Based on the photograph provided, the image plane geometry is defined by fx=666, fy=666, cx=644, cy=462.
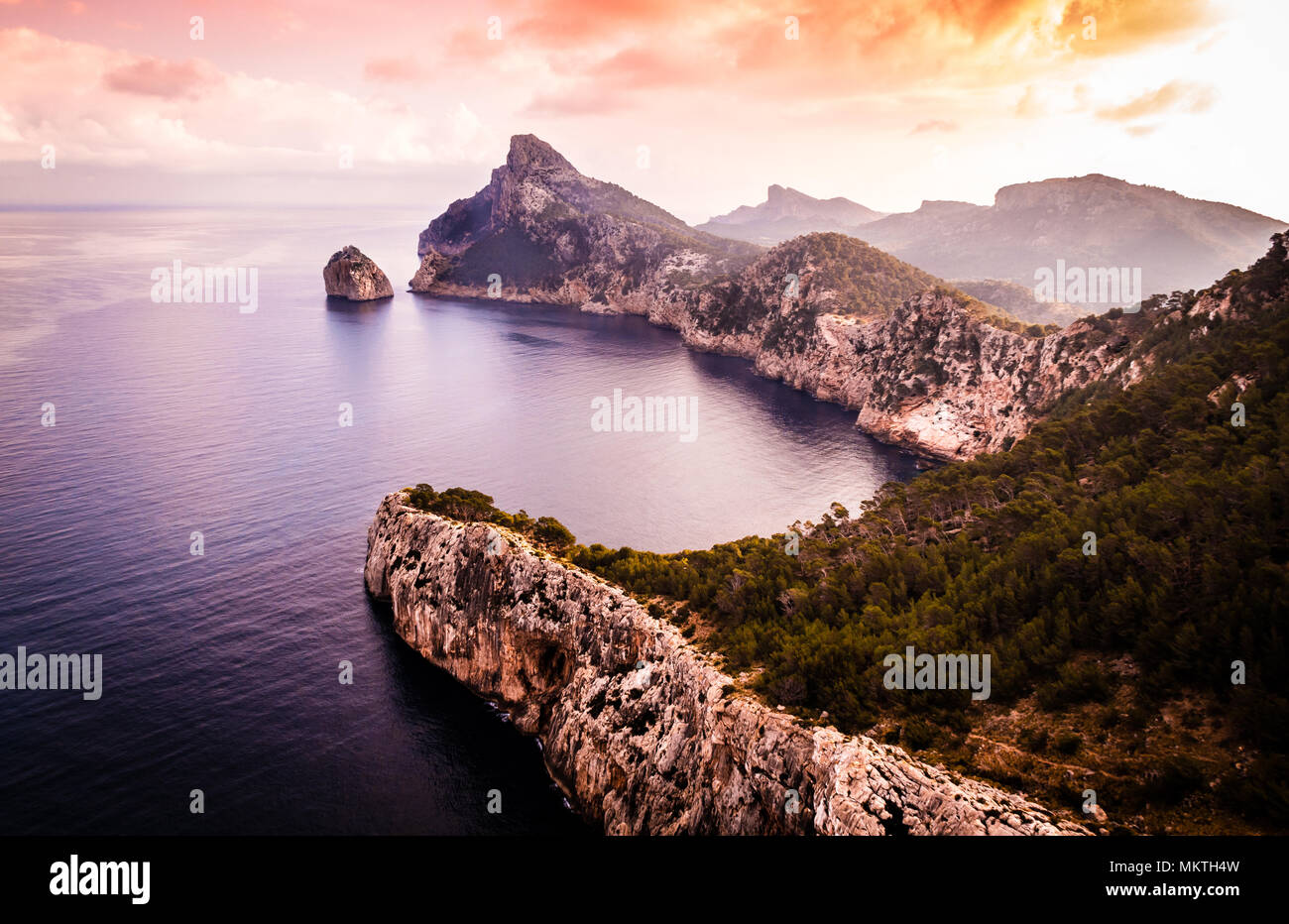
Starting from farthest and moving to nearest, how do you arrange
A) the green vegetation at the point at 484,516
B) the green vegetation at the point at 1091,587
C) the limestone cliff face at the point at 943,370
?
the limestone cliff face at the point at 943,370, the green vegetation at the point at 484,516, the green vegetation at the point at 1091,587

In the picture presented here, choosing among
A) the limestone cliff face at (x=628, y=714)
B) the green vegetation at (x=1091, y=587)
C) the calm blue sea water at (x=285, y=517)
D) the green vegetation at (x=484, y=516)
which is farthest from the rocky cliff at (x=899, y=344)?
the limestone cliff face at (x=628, y=714)

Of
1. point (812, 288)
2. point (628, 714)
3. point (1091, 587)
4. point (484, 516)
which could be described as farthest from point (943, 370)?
point (628, 714)

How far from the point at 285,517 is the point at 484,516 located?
24889mm

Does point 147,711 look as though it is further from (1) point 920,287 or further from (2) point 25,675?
(1) point 920,287

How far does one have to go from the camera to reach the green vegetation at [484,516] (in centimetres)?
5222

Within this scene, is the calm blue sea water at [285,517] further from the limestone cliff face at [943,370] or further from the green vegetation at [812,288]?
the green vegetation at [812,288]

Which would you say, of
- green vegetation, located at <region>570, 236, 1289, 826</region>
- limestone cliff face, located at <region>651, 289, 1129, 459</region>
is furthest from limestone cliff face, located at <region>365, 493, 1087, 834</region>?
limestone cliff face, located at <region>651, 289, 1129, 459</region>

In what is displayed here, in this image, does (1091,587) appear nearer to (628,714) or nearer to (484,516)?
(628,714)

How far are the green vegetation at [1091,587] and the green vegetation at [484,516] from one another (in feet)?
13.2

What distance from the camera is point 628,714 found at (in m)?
36.8

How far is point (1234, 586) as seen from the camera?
25.2 meters

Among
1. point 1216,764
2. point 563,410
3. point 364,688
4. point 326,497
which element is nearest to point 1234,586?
point 1216,764

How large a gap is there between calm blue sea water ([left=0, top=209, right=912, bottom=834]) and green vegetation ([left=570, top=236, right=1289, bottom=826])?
16904 mm

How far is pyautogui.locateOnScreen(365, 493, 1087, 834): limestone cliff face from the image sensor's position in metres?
23.3
